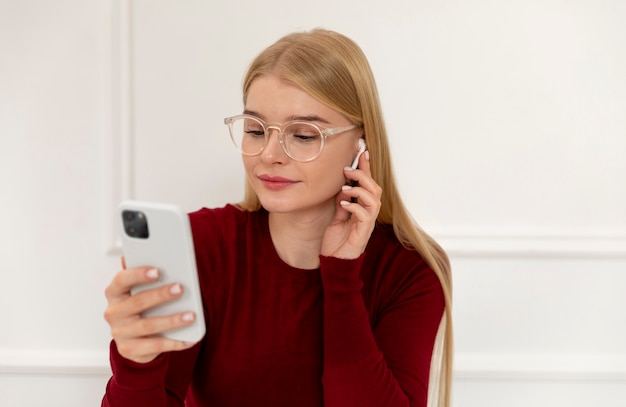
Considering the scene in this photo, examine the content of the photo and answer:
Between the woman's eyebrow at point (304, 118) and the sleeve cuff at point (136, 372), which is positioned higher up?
the woman's eyebrow at point (304, 118)

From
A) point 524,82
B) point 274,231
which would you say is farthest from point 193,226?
point 524,82

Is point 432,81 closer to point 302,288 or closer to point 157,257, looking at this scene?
point 302,288

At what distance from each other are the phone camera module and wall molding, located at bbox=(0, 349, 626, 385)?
0.83m

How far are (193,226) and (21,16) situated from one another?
727mm

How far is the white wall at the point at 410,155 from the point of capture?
1415mm

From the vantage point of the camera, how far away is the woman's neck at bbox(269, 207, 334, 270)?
1.19m

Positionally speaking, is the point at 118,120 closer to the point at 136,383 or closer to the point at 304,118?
the point at 304,118

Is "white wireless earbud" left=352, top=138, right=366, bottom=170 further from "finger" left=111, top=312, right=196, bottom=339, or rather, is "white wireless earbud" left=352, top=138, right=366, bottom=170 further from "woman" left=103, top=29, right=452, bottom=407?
"finger" left=111, top=312, right=196, bottom=339

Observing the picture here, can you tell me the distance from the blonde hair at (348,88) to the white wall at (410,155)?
246mm

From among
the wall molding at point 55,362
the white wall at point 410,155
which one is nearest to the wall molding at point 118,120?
the white wall at point 410,155

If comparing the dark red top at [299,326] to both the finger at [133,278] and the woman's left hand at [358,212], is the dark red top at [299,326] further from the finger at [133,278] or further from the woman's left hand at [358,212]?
the finger at [133,278]

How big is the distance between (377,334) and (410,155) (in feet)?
1.61

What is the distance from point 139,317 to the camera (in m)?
0.84

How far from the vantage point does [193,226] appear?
1175 millimetres
